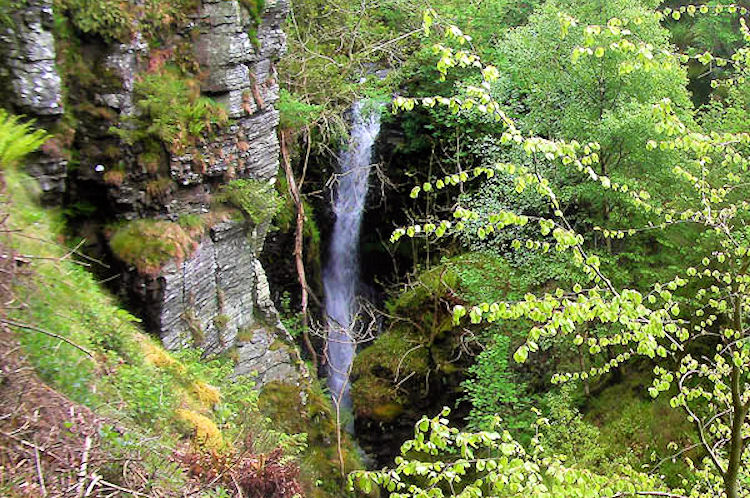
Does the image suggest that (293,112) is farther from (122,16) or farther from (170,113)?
(122,16)

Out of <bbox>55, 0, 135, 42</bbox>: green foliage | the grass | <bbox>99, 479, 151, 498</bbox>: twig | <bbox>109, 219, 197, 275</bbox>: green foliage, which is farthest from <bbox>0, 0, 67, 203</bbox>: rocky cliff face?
<bbox>99, 479, 151, 498</bbox>: twig

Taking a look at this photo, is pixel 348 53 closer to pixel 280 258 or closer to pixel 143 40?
pixel 280 258

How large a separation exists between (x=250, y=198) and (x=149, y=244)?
212cm

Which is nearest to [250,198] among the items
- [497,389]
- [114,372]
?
[114,372]

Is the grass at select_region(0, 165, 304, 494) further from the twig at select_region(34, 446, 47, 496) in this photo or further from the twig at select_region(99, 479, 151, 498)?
the twig at select_region(34, 446, 47, 496)

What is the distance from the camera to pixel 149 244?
917cm

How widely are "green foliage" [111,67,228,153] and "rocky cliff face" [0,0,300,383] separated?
0.23 ft

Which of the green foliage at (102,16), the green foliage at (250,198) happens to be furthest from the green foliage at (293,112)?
the green foliage at (102,16)

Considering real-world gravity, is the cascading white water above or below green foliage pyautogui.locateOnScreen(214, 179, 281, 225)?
below

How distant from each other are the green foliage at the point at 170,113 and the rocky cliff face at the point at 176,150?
0.23 ft

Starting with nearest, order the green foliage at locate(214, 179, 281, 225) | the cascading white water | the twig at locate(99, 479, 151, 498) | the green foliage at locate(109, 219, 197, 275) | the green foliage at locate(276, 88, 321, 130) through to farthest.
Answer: the twig at locate(99, 479, 151, 498)
the green foliage at locate(109, 219, 197, 275)
the green foliage at locate(214, 179, 281, 225)
the green foliage at locate(276, 88, 321, 130)
the cascading white water

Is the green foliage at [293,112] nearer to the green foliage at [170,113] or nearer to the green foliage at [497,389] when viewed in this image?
the green foliage at [170,113]

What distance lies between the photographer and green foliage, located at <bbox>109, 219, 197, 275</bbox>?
8.96 metres

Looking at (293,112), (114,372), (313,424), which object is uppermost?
(293,112)
